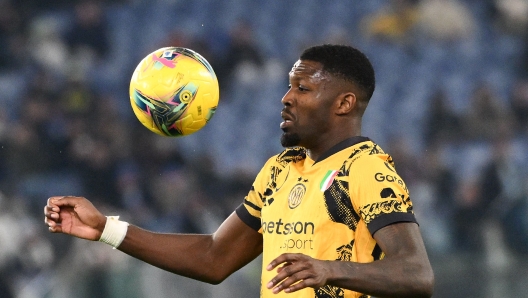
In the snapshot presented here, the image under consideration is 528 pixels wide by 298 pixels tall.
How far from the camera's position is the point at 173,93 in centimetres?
384

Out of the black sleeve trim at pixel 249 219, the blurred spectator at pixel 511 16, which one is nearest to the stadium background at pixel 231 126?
the blurred spectator at pixel 511 16

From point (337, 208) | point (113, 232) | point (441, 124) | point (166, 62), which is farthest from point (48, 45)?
point (337, 208)

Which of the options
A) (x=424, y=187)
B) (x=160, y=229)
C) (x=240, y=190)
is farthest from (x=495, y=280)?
→ (x=160, y=229)

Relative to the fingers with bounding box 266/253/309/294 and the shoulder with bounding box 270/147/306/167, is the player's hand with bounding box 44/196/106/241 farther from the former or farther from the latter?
the fingers with bounding box 266/253/309/294

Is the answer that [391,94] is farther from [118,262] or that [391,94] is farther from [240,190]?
[118,262]

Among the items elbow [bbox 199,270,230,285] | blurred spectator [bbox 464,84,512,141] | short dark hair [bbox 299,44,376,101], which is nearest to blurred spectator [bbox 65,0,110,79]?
blurred spectator [bbox 464,84,512,141]

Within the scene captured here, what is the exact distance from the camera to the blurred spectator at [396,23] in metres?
10.4

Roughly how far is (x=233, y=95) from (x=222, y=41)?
676 millimetres

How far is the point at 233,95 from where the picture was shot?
9883 millimetres

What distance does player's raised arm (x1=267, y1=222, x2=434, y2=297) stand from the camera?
277cm

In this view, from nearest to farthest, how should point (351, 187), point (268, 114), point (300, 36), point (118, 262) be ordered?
point (351, 187) → point (118, 262) → point (268, 114) → point (300, 36)

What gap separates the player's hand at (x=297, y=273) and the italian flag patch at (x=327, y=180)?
0.62m

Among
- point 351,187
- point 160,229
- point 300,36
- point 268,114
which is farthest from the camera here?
point 300,36

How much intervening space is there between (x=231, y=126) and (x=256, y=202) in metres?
5.82
